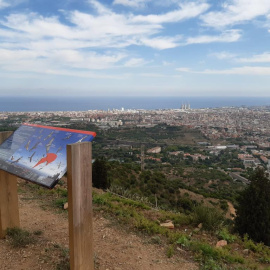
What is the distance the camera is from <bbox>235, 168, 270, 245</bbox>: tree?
4273 mm

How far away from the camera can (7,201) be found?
2871 millimetres

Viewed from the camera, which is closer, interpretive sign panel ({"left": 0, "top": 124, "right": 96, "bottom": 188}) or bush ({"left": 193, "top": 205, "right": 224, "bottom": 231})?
interpretive sign panel ({"left": 0, "top": 124, "right": 96, "bottom": 188})

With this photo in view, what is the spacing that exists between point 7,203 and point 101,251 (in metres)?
1.16

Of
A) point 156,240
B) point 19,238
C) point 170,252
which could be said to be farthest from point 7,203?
point 170,252

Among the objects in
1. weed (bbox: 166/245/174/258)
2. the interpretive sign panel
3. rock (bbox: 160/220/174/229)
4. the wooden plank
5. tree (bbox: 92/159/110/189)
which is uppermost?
the interpretive sign panel

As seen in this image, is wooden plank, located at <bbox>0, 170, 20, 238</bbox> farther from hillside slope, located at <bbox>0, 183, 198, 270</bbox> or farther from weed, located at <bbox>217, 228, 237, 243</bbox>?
weed, located at <bbox>217, 228, 237, 243</bbox>

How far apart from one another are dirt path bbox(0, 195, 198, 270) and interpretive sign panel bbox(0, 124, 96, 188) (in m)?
0.89

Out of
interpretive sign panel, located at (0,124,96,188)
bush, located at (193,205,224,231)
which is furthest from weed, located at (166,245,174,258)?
interpretive sign panel, located at (0,124,96,188)

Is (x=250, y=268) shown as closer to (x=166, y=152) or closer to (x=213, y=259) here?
(x=213, y=259)

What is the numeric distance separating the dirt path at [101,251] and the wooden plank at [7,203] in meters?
0.18

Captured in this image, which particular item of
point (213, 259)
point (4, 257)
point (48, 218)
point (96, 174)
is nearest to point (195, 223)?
point (213, 259)

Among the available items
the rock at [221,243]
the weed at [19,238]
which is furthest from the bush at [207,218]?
the weed at [19,238]

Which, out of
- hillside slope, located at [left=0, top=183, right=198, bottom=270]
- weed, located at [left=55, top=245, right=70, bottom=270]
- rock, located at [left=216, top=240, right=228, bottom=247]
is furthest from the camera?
rock, located at [left=216, top=240, right=228, bottom=247]

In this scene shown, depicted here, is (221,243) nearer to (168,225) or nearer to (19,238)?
(168,225)
